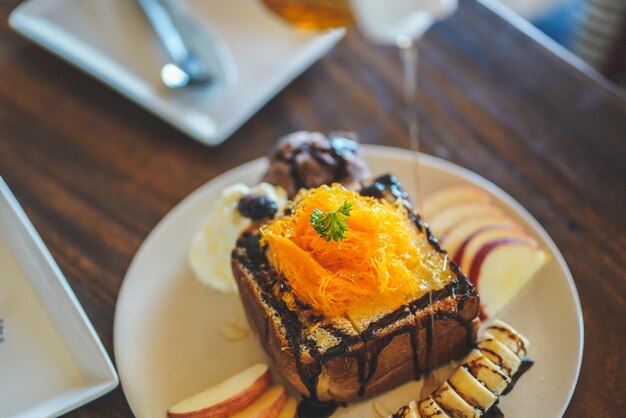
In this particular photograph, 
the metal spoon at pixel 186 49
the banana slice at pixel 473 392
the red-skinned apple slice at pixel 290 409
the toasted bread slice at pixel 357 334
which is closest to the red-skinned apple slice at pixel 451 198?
the toasted bread slice at pixel 357 334

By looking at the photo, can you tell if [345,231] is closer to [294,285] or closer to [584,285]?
[294,285]

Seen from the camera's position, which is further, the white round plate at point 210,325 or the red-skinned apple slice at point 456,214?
the red-skinned apple slice at point 456,214

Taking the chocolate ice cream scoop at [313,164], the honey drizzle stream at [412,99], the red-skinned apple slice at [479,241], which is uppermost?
the chocolate ice cream scoop at [313,164]

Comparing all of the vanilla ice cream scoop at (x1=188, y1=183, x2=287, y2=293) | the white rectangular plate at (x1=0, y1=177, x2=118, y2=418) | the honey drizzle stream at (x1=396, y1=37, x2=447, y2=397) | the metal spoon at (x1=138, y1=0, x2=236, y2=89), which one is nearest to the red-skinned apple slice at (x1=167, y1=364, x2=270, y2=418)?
the white rectangular plate at (x1=0, y1=177, x2=118, y2=418)

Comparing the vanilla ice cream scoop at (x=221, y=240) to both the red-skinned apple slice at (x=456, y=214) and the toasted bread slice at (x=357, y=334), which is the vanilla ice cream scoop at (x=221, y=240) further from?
the red-skinned apple slice at (x=456, y=214)

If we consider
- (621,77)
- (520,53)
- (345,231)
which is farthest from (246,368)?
(621,77)
